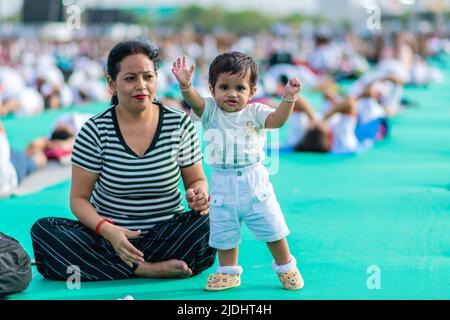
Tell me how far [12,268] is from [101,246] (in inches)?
17.1

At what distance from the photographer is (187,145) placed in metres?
3.56

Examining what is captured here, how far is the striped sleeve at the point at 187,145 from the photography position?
3.55 meters

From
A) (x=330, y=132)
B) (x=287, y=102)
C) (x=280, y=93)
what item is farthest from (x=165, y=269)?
(x=280, y=93)

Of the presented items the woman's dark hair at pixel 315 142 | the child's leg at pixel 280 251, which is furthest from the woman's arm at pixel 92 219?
the woman's dark hair at pixel 315 142

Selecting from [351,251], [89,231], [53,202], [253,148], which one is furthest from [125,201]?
[53,202]

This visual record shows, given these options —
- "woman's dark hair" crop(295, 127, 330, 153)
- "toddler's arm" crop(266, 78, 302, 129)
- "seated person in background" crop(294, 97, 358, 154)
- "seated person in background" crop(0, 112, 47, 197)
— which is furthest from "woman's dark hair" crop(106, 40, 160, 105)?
"woman's dark hair" crop(295, 127, 330, 153)

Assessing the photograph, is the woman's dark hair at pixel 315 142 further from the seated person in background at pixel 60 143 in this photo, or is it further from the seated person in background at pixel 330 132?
the seated person in background at pixel 60 143

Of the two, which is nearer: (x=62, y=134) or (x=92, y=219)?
(x=92, y=219)

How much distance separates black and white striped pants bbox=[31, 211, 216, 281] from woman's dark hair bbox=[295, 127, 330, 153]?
14.8 ft

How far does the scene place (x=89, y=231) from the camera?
3.53 metres

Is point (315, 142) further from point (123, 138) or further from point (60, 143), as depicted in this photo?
point (123, 138)
